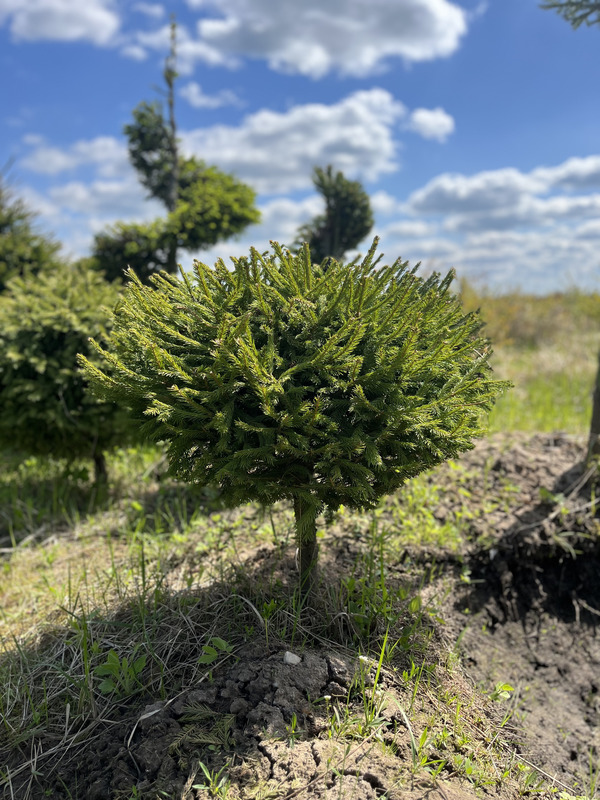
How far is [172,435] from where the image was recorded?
2.72m

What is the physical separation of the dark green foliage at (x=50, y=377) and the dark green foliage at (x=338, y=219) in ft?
9.67

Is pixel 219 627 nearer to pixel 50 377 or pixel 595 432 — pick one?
pixel 50 377

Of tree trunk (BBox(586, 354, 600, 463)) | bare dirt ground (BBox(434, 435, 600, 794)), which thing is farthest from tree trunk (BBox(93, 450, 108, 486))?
tree trunk (BBox(586, 354, 600, 463))

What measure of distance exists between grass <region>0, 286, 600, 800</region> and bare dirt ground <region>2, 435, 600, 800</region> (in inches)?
0.6

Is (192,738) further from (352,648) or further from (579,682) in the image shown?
(579,682)

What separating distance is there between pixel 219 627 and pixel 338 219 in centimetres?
537

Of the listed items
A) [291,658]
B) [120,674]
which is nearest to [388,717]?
[291,658]

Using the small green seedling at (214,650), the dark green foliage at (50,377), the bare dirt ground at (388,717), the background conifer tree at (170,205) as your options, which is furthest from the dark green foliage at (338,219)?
the small green seedling at (214,650)

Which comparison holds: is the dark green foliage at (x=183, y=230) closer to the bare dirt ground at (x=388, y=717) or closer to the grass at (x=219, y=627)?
the grass at (x=219, y=627)

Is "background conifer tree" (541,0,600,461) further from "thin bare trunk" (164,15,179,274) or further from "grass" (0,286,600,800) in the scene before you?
"thin bare trunk" (164,15,179,274)

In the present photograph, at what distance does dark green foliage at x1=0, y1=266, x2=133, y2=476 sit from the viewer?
190 inches

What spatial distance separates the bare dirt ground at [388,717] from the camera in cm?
228

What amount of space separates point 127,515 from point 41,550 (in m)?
0.73

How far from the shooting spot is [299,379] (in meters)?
2.53
